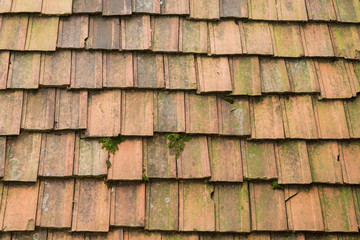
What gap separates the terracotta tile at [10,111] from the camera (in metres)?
2.06

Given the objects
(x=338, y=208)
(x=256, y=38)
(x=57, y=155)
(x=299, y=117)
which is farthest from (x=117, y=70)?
(x=338, y=208)

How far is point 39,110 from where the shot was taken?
211cm

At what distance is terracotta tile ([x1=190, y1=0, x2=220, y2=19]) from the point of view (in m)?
2.32

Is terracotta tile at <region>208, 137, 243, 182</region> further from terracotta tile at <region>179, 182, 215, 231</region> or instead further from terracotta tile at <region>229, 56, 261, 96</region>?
terracotta tile at <region>229, 56, 261, 96</region>

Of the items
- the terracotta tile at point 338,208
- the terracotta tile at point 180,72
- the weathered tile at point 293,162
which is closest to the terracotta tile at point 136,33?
the terracotta tile at point 180,72

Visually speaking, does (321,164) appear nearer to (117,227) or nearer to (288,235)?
(288,235)

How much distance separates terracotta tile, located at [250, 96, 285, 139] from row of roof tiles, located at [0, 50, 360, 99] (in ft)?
0.23

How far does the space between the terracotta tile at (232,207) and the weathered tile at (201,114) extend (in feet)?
1.23

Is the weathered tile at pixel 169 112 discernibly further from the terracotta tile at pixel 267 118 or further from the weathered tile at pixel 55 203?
the weathered tile at pixel 55 203

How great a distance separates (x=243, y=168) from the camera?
82.6 inches

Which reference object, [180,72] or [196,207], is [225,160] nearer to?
[196,207]

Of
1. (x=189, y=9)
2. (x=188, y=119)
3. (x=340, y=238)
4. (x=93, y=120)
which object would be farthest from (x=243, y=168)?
(x=189, y=9)

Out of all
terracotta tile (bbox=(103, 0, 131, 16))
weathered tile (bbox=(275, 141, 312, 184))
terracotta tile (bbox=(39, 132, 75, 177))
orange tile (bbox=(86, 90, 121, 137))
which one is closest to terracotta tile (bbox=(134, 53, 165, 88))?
orange tile (bbox=(86, 90, 121, 137))

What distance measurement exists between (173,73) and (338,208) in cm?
137
